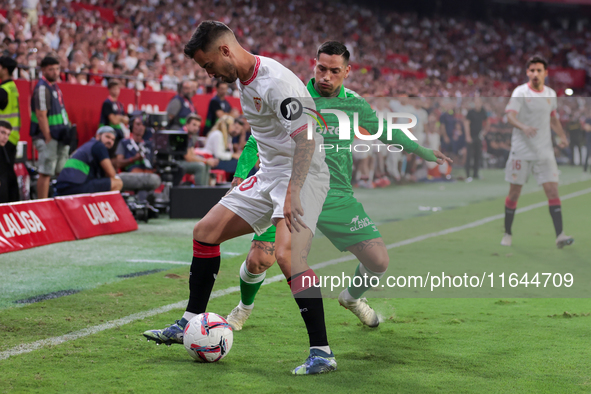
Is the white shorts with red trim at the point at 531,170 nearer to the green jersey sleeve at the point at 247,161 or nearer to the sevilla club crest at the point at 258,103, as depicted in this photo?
the green jersey sleeve at the point at 247,161

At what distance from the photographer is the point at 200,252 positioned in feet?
12.9

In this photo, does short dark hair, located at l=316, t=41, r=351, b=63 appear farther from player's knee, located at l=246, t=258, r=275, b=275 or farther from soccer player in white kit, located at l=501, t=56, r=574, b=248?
soccer player in white kit, located at l=501, t=56, r=574, b=248

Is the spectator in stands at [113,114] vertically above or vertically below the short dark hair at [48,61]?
below

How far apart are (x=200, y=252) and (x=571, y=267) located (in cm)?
449

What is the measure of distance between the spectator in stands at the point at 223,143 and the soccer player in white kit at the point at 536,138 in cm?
523

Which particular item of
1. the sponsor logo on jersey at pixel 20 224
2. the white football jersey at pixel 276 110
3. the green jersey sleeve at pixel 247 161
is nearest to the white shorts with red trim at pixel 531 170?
the green jersey sleeve at pixel 247 161

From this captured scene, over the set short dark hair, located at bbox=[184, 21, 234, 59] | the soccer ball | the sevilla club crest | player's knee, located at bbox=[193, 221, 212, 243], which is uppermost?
short dark hair, located at bbox=[184, 21, 234, 59]

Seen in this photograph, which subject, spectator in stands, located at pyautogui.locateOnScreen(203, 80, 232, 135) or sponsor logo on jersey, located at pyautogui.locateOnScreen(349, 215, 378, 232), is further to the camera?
spectator in stands, located at pyautogui.locateOnScreen(203, 80, 232, 135)

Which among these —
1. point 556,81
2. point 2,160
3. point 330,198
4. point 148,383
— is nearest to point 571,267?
point 330,198

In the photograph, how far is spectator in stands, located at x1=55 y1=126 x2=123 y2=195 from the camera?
866 centimetres

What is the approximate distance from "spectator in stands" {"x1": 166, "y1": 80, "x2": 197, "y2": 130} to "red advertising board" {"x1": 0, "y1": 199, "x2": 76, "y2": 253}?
399 cm

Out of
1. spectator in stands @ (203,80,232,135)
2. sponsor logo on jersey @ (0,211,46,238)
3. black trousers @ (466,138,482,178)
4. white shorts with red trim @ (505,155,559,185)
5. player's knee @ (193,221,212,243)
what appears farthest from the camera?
black trousers @ (466,138,482,178)

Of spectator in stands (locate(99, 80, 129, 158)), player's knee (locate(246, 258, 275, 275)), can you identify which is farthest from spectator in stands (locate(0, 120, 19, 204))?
player's knee (locate(246, 258, 275, 275))

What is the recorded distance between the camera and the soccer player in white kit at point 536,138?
25.7 feet
